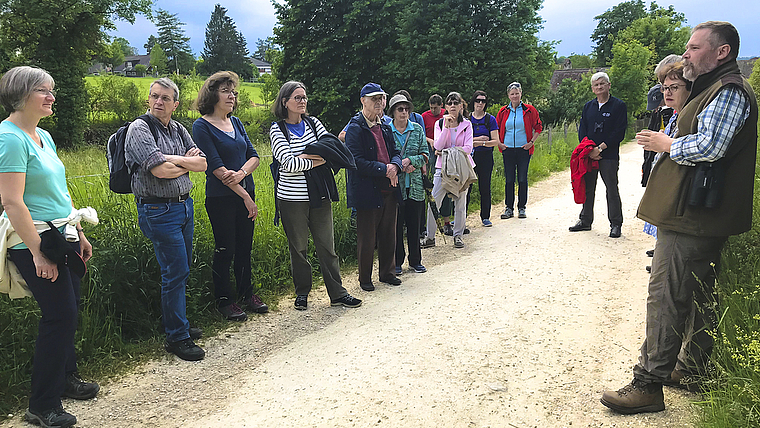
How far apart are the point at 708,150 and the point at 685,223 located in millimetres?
440

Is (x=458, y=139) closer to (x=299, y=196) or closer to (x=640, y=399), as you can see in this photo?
(x=299, y=196)

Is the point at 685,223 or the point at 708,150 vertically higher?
the point at 708,150

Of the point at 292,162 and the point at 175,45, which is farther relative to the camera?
the point at 175,45

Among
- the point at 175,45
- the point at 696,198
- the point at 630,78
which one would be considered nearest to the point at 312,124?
the point at 696,198

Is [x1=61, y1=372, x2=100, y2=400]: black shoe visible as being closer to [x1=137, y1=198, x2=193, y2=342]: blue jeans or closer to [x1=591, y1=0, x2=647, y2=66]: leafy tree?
[x1=137, y1=198, x2=193, y2=342]: blue jeans

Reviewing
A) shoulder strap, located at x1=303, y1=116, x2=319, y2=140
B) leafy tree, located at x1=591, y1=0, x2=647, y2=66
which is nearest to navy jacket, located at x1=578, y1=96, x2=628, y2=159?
shoulder strap, located at x1=303, y1=116, x2=319, y2=140

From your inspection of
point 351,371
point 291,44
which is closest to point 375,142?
point 351,371

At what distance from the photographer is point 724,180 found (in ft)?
10.0

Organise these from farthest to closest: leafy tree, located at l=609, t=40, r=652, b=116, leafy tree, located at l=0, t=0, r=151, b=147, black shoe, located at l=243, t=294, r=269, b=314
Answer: leafy tree, located at l=609, t=40, r=652, b=116 < leafy tree, located at l=0, t=0, r=151, b=147 < black shoe, located at l=243, t=294, r=269, b=314

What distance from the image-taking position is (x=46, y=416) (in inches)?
131

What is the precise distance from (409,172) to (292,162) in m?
1.66

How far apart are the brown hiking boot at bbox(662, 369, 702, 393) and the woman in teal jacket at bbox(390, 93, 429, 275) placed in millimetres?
3400

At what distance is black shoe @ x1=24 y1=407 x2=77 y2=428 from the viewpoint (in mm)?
3314

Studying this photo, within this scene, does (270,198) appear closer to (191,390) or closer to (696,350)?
(191,390)
